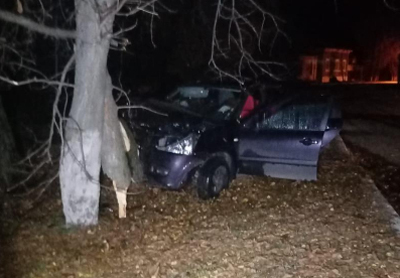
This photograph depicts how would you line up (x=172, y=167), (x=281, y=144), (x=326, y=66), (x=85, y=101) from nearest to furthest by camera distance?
(x=85, y=101) → (x=172, y=167) → (x=281, y=144) → (x=326, y=66)

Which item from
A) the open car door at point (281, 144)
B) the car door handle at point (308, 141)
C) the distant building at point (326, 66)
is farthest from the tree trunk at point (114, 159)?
the distant building at point (326, 66)

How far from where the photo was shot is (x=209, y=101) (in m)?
10.6

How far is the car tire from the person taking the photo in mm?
9477

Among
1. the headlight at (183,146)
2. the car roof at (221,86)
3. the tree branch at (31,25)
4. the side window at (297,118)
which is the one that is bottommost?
the headlight at (183,146)

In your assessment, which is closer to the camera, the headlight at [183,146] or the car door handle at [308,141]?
the headlight at [183,146]

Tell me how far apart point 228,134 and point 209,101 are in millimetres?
985

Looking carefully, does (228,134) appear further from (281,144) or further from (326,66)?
(326,66)

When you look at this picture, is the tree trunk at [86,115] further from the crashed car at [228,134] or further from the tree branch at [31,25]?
the crashed car at [228,134]

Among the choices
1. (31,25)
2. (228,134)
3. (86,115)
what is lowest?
(228,134)

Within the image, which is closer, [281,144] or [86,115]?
[86,115]

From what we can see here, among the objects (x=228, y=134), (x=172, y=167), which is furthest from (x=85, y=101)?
(x=228, y=134)

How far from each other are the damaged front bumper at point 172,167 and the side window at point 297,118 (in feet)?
5.23

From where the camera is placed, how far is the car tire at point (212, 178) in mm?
9477

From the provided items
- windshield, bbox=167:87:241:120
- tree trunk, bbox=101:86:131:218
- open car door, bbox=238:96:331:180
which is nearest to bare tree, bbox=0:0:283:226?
tree trunk, bbox=101:86:131:218
